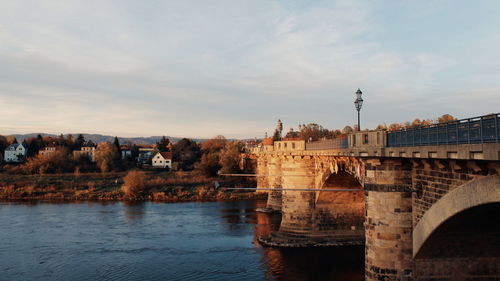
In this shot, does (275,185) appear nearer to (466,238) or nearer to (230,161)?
(230,161)

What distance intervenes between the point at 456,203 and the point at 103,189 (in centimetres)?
5833

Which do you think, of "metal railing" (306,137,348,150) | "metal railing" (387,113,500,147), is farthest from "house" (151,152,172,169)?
"metal railing" (387,113,500,147)

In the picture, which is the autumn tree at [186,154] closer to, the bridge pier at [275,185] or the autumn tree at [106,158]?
the autumn tree at [106,158]

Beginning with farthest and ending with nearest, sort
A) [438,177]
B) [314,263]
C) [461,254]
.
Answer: [314,263]
[461,254]
[438,177]

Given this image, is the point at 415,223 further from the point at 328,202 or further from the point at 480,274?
the point at 328,202

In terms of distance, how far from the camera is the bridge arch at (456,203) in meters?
10.2

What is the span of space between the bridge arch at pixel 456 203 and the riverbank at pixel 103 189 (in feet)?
143

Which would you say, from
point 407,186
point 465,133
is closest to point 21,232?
point 407,186

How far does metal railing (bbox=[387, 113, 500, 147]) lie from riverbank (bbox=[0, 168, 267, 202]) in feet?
146

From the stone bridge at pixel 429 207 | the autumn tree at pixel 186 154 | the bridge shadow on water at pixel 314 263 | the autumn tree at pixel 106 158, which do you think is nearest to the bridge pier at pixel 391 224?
the stone bridge at pixel 429 207

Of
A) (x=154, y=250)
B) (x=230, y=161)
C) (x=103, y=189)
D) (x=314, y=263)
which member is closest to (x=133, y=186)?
(x=103, y=189)

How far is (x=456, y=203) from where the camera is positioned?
11.9 m

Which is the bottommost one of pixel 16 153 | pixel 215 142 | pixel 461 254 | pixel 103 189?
pixel 103 189

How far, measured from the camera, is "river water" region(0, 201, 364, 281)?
79.4 ft
